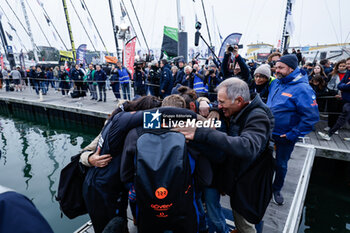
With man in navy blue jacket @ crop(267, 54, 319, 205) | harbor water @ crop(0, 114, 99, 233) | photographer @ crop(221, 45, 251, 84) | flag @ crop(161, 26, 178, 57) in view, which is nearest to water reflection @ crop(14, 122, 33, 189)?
harbor water @ crop(0, 114, 99, 233)

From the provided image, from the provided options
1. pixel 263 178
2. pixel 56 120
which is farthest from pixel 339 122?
pixel 56 120

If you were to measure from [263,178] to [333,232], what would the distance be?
345 cm

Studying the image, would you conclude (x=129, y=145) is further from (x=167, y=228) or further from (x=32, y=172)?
(x=32, y=172)

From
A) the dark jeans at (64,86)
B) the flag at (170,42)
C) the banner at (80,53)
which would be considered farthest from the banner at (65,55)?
the flag at (170,42)

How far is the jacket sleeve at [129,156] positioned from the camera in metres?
1.54

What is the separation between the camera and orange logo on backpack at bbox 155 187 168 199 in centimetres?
138

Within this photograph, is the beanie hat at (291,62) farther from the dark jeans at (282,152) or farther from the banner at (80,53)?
the banner at (80,53)

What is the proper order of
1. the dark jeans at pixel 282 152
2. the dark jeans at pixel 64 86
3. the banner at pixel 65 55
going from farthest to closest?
the banner at pixel 65 55, the dark jeans at pixel 64 86, the dark jeans at pixel 282 152

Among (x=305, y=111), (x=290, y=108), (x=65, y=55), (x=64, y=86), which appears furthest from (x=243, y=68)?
(x=65, y=55)

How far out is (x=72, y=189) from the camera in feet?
6.83

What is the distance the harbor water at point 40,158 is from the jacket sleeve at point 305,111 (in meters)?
4.53

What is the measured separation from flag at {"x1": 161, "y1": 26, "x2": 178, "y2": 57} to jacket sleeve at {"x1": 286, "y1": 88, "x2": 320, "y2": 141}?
7741mm

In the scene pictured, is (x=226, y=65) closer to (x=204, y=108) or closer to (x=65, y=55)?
(x=204, y=108)

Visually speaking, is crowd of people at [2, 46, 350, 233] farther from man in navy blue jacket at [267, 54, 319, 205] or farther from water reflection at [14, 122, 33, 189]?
water reflection at [14, 122, 33, 189]
